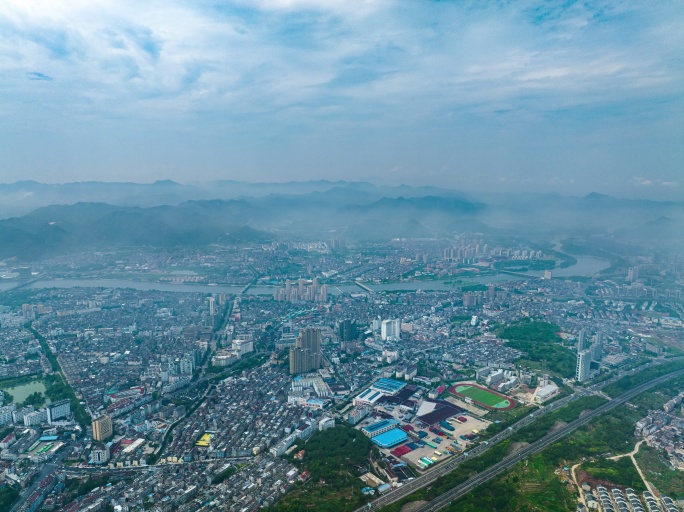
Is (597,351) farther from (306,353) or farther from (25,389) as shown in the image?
(25,389)

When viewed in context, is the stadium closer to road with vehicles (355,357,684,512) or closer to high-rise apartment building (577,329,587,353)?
road with vehicles (355,357,684,512)

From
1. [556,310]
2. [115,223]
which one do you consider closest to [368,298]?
[556,310]

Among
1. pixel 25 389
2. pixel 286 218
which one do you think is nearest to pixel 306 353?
pixel 25 389

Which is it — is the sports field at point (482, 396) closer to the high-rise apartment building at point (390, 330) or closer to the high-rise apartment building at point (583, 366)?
the high-rise apartment building at point (583, 366)

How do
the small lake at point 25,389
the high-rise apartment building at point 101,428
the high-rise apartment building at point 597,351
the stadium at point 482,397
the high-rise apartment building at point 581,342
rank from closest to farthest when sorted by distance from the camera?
the high-rise apartment building at point 101,428 → the stadium at point 482,397 → the small lake at point 25,389 → the high-rise apartment building at point 597,351 → the high-rise apartment building at point 581,342

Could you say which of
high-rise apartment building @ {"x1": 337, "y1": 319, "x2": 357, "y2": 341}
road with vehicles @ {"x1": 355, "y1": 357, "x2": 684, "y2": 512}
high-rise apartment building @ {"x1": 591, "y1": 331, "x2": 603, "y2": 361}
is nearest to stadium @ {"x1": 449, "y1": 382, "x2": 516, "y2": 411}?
road with vehicles @ {"x1": 355, "y1": 357, "x2": 684, "y2": 512}

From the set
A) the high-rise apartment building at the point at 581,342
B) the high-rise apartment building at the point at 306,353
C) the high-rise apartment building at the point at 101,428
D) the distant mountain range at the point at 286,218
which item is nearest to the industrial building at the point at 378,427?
the high-rise apartment building at the point at 306,353
